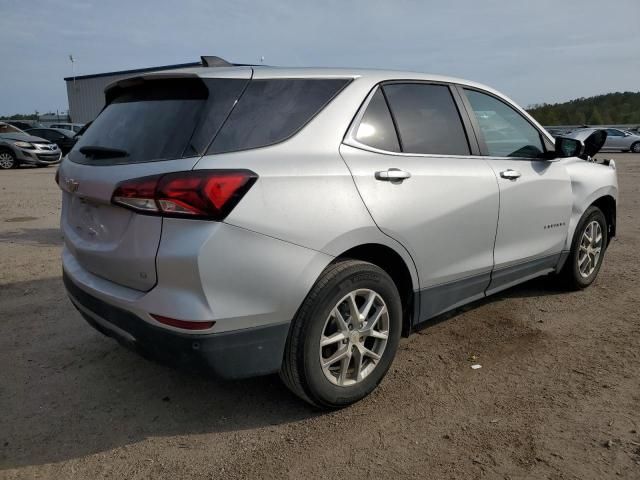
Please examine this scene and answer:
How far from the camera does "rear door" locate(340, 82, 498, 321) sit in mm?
2822

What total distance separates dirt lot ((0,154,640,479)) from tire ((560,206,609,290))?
1.63 feet

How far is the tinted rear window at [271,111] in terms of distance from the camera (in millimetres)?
2420

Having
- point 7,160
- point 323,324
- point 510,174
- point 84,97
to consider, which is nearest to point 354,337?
point 323,324

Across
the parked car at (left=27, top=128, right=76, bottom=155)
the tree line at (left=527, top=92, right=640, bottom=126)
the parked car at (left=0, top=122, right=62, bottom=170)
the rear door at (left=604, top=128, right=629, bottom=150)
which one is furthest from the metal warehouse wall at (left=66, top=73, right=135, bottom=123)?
the tree line at (left=527, top=92, right=640, bottom=126)

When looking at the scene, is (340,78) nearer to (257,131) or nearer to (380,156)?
(380,156)

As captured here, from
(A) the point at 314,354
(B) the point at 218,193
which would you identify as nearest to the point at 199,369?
(A) the point at 314,354

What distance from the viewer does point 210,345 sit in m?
2.31

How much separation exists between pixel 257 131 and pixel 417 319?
151 cm

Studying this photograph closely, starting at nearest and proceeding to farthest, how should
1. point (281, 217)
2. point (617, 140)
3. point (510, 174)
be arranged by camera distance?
point (281, 217)
point (510, 174)
point (617, 140)

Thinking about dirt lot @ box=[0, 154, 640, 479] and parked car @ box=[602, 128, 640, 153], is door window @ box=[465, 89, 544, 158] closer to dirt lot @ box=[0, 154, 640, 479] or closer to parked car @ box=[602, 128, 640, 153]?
dirt lot @ box=[0, 154, 640, 479]

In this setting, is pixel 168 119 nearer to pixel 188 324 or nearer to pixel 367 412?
pixel 188 324

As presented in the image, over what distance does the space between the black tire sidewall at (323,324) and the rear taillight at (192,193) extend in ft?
2.14

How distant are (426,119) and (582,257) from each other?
2382 mm

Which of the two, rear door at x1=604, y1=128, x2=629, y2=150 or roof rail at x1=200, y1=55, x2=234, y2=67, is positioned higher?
roof rail at x1=200, y1=55, x2=234, y2=67
